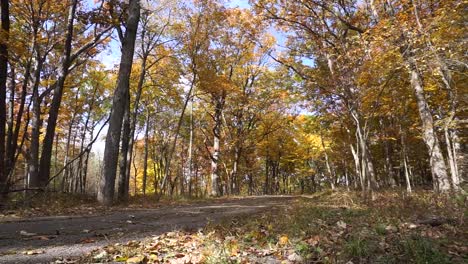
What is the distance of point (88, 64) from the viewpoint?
21828 mm

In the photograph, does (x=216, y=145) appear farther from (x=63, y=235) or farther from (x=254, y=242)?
(x=254, y=242)

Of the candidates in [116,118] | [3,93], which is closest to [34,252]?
[116,118]

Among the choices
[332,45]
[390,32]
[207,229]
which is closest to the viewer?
[207,229]

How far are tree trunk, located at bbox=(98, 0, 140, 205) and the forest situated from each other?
38 mm

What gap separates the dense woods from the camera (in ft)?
32.3

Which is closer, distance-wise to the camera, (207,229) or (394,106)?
(207,229)

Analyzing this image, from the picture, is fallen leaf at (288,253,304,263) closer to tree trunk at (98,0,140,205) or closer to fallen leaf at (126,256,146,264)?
fallen leaf at (126,256,146,264)

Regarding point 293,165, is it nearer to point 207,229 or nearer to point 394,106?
point 394,106

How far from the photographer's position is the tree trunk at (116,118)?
1051 centimetres

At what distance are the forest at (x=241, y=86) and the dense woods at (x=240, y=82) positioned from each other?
0.27 feet

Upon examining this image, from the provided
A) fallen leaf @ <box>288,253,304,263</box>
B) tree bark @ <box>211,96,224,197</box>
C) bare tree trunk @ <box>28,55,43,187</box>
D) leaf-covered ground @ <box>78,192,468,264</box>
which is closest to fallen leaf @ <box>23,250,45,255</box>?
leaf-covered ground @ <box>78,192,468,264</box>

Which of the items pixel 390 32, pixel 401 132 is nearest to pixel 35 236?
pixel 390 32

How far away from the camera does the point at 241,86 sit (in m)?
26.0

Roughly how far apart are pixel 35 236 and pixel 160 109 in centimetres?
2800
